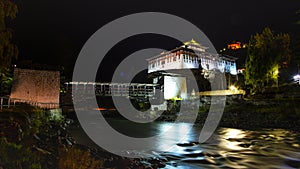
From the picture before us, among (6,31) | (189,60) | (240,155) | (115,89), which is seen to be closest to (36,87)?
(6,31)

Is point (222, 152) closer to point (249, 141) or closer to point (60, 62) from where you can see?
point (249, 141)

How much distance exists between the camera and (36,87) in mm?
15656

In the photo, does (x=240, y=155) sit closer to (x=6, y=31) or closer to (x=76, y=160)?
(x=76, y=160)

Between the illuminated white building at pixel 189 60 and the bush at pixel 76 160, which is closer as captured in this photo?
the bush at pixel 76 160

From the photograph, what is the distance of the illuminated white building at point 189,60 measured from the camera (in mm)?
45594

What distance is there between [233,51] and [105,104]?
137 ft

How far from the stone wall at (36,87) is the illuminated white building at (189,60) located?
1205 inches

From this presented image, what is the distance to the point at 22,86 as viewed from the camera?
15211 millimetres

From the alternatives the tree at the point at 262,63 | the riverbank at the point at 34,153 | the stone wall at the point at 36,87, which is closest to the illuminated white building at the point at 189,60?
the tree at the point at 262,63

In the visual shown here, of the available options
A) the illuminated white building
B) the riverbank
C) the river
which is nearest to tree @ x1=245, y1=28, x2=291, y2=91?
the illuminated white building

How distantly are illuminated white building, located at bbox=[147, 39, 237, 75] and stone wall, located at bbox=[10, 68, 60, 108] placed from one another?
30596 mm

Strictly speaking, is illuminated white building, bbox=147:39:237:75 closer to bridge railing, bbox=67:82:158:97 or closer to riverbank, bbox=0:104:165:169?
bridge railing, bbox=67:82:158:97

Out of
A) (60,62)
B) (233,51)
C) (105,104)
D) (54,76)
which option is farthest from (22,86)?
(233,51)

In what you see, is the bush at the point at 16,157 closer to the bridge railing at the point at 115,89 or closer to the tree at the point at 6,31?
the tree at the point at 6,31
